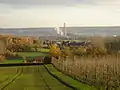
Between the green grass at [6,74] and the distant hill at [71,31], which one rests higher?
the distant hill at [71,31]

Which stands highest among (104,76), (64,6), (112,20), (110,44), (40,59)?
(64,6)

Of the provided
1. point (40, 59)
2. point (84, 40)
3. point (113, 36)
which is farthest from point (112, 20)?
point (40, 59)

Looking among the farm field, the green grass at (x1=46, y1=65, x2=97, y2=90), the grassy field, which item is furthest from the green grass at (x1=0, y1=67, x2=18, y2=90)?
the green grass at (x1=46, y1=65, x2=97, y2=90)

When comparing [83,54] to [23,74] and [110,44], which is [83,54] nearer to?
[110,44]

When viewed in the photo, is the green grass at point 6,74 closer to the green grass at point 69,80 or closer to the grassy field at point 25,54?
the grassy field at point 25,54

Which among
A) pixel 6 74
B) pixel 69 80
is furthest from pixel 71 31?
pixel 6 74

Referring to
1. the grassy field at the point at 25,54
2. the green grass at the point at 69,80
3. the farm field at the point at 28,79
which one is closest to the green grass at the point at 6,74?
the farm field at the point at 28,79

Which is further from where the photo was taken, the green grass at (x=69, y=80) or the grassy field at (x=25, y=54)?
the grassy field at (x=25, y=54)

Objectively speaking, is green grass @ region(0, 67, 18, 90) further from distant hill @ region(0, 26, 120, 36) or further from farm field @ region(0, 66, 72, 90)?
distant hill @ region(0, 26, 120, 36)

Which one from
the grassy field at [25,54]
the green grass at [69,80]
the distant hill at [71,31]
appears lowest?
the green grass at [69,80]
